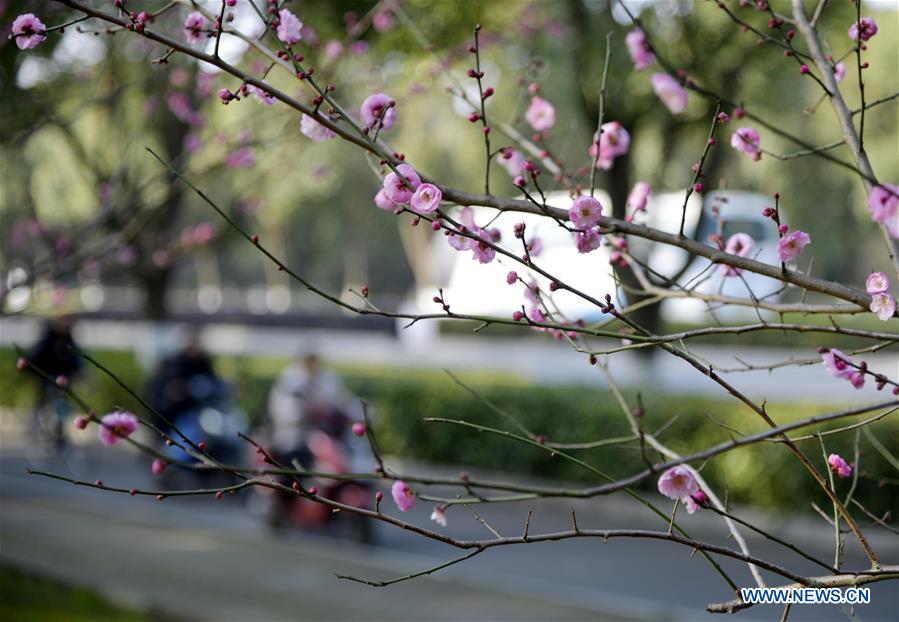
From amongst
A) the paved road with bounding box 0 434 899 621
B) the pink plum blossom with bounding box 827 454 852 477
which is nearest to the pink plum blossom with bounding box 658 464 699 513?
the pink plum blossom with bounding box 827 454 852 477

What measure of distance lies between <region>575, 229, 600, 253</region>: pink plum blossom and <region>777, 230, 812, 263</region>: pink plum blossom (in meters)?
0.47

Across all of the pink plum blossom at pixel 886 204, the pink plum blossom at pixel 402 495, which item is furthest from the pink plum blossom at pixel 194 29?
the pink plum blossom at pixel 886 204

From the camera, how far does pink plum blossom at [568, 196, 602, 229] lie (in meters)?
2.27

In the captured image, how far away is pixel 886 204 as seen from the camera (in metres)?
1.71

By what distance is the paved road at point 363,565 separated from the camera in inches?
284

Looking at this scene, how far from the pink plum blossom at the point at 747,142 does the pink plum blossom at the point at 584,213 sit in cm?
92

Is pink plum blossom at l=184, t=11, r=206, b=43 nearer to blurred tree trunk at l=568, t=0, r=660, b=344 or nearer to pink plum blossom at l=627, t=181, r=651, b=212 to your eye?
pink plum blossom at l=627, t=181, r=651, b=212

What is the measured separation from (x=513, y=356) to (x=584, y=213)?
2660cm

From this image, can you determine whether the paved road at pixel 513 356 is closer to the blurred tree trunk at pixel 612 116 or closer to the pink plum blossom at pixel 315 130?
the blurred tree trunk at pixel 612 116

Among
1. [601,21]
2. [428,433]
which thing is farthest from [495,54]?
[428,433]

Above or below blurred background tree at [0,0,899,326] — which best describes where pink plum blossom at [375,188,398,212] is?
below

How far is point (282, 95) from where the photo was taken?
2178 mm

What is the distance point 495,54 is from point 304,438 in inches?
182

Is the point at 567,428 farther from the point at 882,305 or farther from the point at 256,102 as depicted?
the point at 882,305
